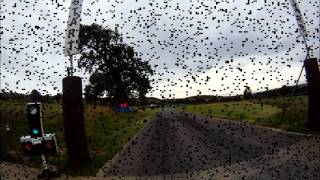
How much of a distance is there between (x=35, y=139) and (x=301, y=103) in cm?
2158

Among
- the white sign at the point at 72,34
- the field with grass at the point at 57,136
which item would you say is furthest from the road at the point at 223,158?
the white sign at the point at 72,34

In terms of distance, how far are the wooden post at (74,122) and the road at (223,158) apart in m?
1.04

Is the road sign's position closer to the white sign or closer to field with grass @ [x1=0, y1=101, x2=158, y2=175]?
the white sign

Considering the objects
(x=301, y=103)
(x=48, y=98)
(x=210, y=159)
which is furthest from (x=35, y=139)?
(x=48, y=98)

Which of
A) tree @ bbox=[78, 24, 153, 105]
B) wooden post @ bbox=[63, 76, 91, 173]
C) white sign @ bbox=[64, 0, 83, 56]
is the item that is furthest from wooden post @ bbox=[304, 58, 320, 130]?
tree @ bbox=[78, 24, 153, 105]

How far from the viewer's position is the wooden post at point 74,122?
1684 cm

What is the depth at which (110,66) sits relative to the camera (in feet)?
218

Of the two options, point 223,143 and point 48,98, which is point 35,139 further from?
point 48,98

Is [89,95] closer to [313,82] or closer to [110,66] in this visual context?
[110,66]

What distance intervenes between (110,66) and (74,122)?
50.0 m

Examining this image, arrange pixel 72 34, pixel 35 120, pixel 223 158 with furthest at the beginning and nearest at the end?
pixel 223 158 → pixel 72 34 → pixel 35 120

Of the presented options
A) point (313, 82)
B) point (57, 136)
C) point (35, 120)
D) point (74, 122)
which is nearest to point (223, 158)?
point (74, 122)

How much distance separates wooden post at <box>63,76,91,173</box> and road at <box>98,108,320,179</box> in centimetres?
104

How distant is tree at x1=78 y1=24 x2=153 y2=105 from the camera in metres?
64.6
